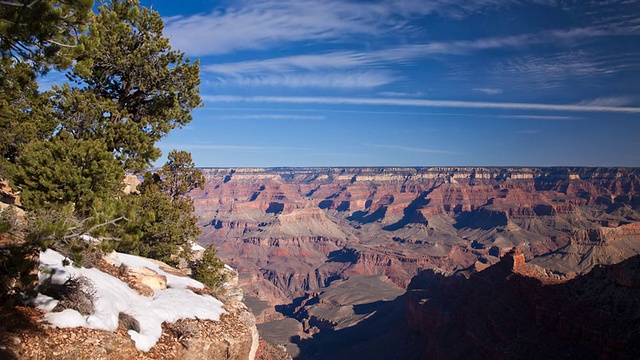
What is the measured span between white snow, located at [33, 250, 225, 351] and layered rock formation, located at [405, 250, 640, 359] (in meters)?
36.3

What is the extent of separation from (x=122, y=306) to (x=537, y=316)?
46.6 metres

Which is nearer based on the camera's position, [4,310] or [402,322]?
[4,310]

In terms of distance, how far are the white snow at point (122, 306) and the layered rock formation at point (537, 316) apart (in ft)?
119

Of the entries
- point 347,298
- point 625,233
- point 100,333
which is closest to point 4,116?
point 100,333

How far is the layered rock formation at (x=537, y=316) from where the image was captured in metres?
37.4

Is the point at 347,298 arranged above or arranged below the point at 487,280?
below

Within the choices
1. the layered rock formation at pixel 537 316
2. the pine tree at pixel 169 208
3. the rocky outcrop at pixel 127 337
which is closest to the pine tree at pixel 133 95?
the pine tree at pixel 169 208

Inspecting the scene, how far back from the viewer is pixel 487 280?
200ft

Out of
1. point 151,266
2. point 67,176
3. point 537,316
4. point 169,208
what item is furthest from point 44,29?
point 537,316

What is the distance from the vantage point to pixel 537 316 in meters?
45.4

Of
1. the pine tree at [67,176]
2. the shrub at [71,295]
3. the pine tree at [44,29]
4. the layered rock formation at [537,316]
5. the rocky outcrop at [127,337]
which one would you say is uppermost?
the pine tree at [44,29]

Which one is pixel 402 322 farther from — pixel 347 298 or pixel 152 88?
pixel 152 88

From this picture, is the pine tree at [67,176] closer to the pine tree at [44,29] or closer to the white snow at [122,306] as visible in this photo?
the white snow at [122,306]

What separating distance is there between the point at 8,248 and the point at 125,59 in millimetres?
11121
